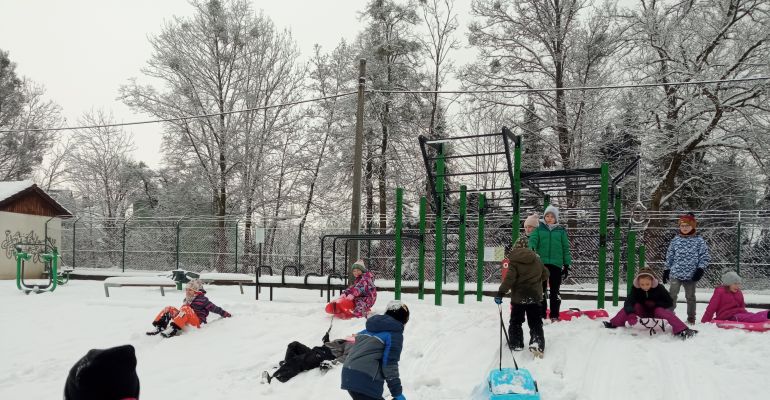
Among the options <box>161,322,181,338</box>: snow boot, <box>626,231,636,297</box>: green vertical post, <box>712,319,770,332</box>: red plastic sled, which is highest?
<box>626,231,636,297</box>: green vertical post

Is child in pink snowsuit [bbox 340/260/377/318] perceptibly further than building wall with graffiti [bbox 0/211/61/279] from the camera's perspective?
No

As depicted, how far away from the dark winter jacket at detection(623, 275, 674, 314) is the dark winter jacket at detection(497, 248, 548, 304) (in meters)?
1.44

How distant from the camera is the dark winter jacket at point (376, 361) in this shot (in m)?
4.86

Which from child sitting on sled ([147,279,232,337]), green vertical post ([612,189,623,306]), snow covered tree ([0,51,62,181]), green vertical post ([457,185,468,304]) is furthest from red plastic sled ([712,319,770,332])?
snow covered tree ([0,51,62,181])

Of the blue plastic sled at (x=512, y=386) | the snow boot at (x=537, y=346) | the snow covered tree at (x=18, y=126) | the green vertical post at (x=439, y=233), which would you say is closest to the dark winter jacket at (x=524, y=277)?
the snow boot at (x=537, y=346)

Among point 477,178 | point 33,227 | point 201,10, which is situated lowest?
point 33,227

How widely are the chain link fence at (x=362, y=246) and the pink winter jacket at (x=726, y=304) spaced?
827 centimetres

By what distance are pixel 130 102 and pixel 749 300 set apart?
23990 mm

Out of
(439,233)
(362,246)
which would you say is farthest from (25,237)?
(439,233)

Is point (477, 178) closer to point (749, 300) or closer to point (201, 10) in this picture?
point (201, 10)

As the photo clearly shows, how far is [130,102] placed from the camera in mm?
25688

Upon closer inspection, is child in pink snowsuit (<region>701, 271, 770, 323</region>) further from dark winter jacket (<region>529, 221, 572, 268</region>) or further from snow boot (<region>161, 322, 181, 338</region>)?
snow boot (<region>161, 322, 181, 338</region>)

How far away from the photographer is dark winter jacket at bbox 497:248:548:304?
714 centimetres

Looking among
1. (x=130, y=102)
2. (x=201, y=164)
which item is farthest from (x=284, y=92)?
(x=130, y=102)
